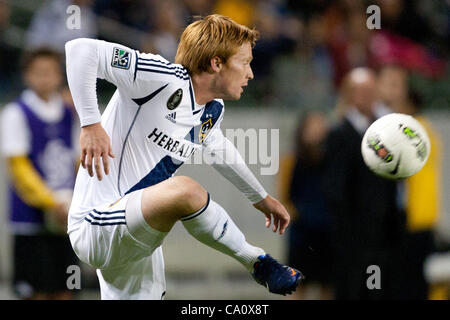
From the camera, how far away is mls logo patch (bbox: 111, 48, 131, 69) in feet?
11.4

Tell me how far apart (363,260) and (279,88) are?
7.69ft

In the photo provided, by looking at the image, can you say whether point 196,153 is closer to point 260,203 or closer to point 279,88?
point 260,203

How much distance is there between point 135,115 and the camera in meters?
3.64

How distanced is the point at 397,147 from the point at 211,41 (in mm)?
1235

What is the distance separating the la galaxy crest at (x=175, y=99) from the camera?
365 cm

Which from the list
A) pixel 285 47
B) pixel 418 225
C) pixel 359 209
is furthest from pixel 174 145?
pixel 285 47

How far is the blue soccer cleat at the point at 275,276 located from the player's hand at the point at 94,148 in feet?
3.27

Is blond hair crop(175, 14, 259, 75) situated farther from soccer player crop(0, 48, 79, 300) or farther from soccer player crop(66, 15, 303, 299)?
soccer player crop(0, 48, 79, 300)

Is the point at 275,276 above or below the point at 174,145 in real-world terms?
A: below
